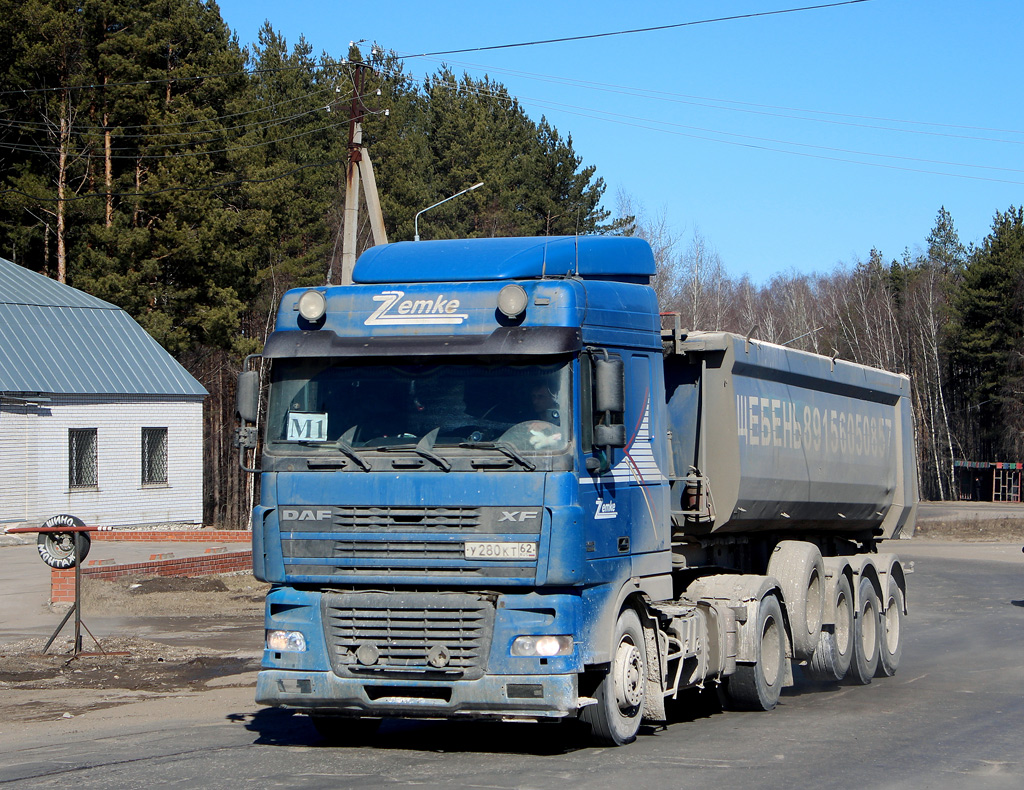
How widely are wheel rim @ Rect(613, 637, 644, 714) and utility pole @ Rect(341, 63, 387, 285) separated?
12.1 m

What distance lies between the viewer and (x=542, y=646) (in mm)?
7770

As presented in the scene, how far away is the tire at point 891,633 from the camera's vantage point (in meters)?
13.6

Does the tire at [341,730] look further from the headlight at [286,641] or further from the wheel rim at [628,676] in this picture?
the wheel rim at [628,676]

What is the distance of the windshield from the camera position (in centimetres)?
793

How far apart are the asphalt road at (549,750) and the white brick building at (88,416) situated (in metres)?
22.2

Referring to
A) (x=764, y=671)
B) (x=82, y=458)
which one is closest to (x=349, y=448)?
Answer: (x=764, y=671)

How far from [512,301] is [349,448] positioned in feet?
4.69

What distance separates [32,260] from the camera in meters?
48.4

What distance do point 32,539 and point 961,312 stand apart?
58.4 meters

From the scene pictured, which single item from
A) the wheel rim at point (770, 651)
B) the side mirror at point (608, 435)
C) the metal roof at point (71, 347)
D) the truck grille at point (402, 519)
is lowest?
the wheel rim at point (770, 651)

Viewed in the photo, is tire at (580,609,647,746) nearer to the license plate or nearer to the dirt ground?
the license plate

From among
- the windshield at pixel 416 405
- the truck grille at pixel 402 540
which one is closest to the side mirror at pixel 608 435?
the windshield at pixel 416 405

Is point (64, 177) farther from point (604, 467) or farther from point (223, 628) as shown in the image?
point (604, 467)

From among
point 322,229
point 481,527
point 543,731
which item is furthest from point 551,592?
point 322,229
